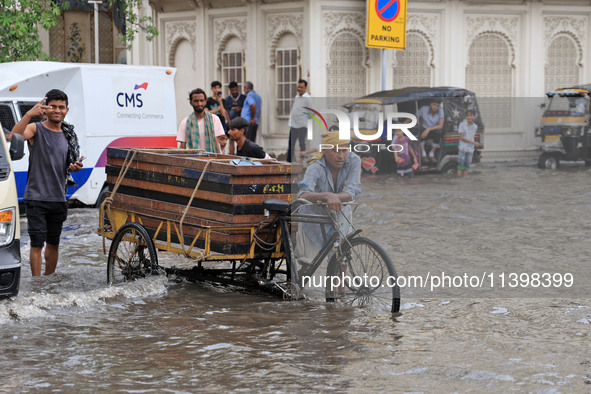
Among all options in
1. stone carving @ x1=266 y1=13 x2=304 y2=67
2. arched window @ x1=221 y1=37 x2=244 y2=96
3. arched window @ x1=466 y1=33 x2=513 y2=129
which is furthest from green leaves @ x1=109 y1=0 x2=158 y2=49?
arched window @ x1=466 y1=33 x2=513 y2=129

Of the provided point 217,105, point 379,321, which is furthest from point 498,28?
point 379,321

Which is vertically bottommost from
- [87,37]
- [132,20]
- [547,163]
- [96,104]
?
[547,163]

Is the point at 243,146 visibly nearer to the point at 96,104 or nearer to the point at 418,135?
the point at 418,135

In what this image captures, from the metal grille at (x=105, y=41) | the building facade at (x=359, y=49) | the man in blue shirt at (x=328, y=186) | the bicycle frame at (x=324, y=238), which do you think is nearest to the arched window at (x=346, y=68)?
the building facade at (x=359, y=49)

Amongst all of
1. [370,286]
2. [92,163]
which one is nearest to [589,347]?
[370,286]

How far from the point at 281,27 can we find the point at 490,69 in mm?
5563

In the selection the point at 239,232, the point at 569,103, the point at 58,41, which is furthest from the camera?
the point at 58,41

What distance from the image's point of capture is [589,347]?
20.8 ft

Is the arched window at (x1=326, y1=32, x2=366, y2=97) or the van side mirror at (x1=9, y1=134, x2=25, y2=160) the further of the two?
the arched window at (x1=326, y1=32, x2=366, y2=97)

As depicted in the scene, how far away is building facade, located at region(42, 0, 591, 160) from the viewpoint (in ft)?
75.0

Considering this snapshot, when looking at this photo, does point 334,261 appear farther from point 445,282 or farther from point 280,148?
point 280,148

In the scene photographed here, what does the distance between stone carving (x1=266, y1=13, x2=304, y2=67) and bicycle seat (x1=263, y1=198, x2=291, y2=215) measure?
618 inches

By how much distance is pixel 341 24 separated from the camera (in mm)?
22797

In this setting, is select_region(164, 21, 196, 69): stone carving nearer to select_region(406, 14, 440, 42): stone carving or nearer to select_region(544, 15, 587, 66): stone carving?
select_region(406, 14, 440, 42): stone carving
